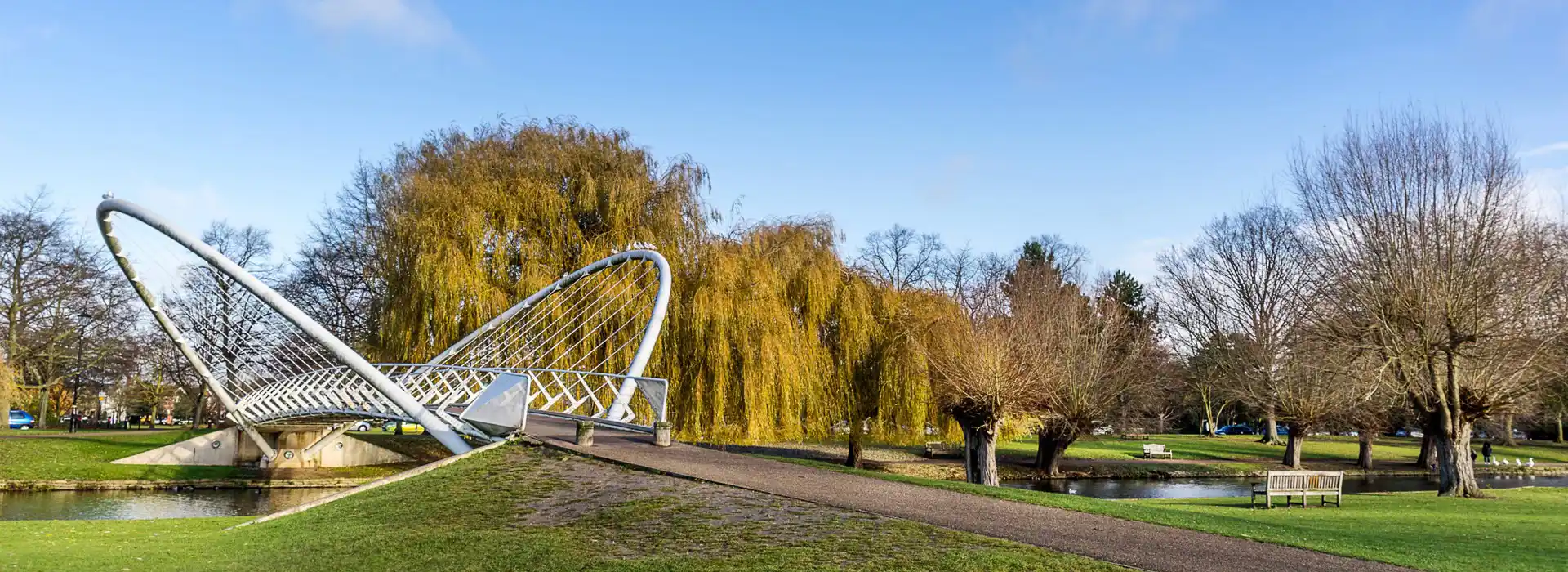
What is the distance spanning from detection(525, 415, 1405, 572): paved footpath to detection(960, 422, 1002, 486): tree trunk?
34.3ft

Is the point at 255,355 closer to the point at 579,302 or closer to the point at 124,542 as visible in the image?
the point at 579,302

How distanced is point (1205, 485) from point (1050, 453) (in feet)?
17.8

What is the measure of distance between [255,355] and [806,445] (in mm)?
22559

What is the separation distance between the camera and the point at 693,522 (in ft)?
35.4

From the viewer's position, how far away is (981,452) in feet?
88.2

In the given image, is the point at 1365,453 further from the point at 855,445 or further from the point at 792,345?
the point at 792,345

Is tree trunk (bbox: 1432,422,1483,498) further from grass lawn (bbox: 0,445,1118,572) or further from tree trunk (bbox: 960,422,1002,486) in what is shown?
grass lawn (bbox: 0,445,1118,572)

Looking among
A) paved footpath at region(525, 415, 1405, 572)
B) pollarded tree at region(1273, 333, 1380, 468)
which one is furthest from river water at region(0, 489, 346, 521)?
pollarded tree at region(1273, 333, 1380, 468)

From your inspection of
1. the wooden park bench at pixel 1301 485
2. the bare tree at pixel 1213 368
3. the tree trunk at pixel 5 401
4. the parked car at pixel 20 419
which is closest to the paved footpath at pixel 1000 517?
the wooden park bench at pixel 1301 485

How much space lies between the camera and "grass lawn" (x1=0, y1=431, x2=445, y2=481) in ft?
84.1

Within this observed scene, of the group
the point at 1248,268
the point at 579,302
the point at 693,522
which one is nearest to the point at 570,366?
the point at 579,302

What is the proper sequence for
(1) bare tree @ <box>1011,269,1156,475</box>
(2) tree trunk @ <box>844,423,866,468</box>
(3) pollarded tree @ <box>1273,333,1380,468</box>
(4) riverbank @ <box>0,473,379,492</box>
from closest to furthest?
(4) riverbank @ <box>0,473,379,492</box>
(2) tree trunk @ <box>844,423,866,468</box>
(1) bare tree @ <box>1011,269,1156,475</box>
(3) pollarded tree @ <box>1273,333,1380,468</box>

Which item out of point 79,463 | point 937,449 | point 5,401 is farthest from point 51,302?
point 937,449

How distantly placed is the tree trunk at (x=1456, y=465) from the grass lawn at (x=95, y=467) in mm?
27898
